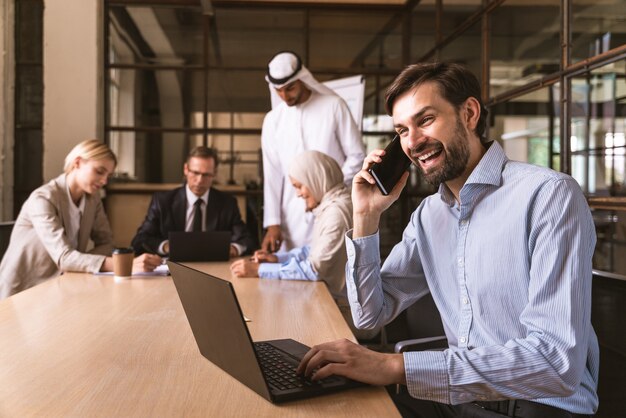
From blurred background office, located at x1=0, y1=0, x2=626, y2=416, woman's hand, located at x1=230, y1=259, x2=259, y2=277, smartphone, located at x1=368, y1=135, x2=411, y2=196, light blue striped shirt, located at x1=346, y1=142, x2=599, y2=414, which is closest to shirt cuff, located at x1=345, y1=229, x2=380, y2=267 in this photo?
light blue striped shirt, located at x1=346, y1=142, x2=599, y2=414

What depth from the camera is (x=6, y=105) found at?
18.2 feet

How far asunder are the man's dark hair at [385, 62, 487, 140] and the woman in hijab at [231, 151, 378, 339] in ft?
3.63

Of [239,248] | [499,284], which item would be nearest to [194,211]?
[239,248]

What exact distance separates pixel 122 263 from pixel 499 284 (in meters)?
1.76

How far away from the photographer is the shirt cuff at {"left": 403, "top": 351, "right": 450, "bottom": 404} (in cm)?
115

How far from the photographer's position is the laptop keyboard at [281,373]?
1103mm

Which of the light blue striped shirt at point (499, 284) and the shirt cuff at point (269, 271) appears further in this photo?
the shirt cuff at point (269, 271)

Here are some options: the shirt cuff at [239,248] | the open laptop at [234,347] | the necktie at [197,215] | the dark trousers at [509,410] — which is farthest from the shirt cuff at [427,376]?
the necktie at [197,215]

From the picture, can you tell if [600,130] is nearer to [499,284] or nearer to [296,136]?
[499,284]

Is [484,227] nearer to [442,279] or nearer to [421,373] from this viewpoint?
[442,279]

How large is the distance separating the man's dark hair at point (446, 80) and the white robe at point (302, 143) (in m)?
2.25

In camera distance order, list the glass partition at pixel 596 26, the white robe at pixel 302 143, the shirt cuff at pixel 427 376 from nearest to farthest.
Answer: the shirt cuff at pixel 427 376
the glass partition at pixel 596 26
the white robe at pixel 302 143

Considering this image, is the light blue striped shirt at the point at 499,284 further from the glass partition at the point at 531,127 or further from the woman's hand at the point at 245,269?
the glass partition at the point at 531,127

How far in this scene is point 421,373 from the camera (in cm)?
115
